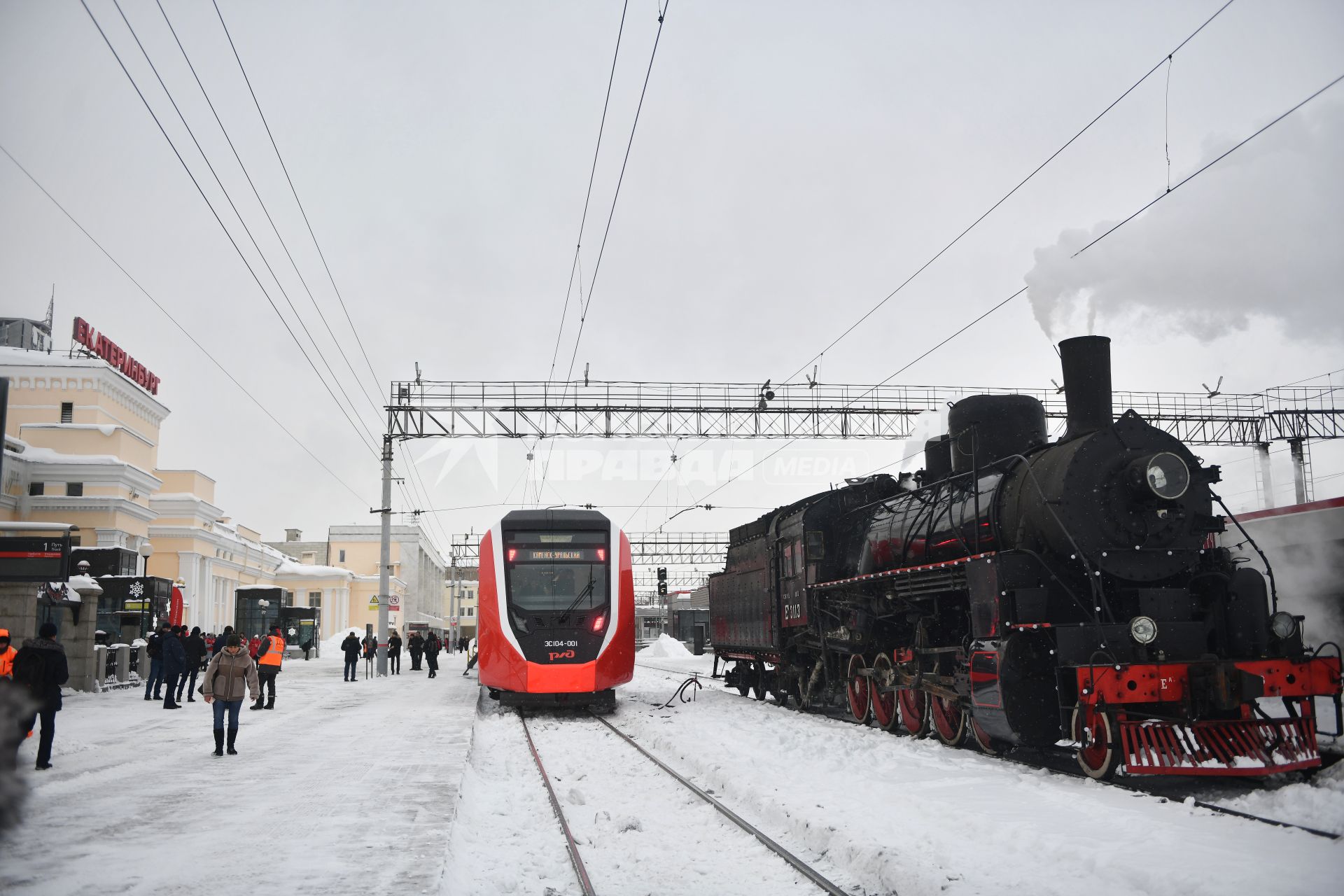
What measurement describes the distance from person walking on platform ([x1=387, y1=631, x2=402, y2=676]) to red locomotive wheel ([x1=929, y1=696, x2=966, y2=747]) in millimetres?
20755

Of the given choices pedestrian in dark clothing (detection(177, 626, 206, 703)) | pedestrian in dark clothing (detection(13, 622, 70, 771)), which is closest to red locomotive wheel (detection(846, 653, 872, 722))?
pedestrian in dark clothing (detection(13, 622, 70, 771))

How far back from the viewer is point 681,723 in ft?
47.2

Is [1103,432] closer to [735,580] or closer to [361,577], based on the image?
[735,580]

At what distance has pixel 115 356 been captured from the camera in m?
41.0

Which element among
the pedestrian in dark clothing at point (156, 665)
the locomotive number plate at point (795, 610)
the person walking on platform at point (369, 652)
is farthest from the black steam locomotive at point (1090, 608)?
the person walking on platform at point (369, 652)

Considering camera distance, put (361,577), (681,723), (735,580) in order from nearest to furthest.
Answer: (681,723) < (735,580) < (361,577)

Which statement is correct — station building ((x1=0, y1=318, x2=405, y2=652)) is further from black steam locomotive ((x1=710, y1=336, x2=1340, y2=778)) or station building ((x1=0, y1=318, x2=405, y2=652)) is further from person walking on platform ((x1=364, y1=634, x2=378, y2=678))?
black steam locomotive ((x1=710, y1=336, x2=1340, y2=778))

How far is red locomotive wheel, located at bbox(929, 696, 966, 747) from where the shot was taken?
35.8 feet

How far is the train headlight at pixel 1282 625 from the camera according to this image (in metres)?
8.64

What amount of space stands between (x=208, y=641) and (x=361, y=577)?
166 feet

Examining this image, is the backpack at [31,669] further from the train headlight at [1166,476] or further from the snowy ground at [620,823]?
the train headlight at [1166,476]

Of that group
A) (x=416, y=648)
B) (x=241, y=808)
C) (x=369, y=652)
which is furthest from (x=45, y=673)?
(x=416, y=648)

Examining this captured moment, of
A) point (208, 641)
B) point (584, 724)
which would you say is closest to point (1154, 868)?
point (584, 724)

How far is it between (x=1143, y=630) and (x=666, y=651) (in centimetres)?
4270
